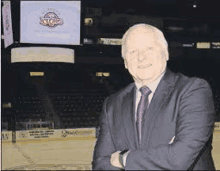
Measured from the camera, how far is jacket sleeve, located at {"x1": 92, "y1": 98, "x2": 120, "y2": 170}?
1.53 metres

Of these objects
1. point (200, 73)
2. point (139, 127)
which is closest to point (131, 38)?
point (139, 127)

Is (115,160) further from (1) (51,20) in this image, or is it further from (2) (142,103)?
(1) (51,20)

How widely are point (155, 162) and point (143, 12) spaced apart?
51.5 ft

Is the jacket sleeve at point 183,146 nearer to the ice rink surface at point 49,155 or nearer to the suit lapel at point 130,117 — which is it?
the suit lapel at point 130,117

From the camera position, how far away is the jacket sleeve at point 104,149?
5.02ft

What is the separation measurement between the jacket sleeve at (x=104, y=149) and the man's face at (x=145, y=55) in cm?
36

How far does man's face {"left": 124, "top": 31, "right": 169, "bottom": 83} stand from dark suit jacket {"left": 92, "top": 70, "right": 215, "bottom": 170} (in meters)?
0.10

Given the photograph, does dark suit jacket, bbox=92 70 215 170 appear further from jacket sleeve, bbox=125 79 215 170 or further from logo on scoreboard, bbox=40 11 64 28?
logo on scoreboard, bbox=40 11 64 28

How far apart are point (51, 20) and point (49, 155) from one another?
4.34 meters

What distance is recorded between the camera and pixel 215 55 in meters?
16.2

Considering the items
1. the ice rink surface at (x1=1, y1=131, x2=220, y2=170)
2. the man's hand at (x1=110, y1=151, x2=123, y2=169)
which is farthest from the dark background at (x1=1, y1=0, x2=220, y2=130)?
the man's hand at (x1=110, y1=151, x2=123, y2=169)

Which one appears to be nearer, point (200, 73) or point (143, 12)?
point (143, 12)

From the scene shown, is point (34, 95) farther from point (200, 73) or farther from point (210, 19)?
point (210, 19)

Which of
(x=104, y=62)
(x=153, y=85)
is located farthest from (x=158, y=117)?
(x=104, y=62)
